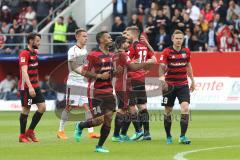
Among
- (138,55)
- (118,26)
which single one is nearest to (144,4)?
(118,26)

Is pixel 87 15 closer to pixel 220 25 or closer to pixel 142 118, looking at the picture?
pixel 220 25

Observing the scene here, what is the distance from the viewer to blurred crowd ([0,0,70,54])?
38.9 metres

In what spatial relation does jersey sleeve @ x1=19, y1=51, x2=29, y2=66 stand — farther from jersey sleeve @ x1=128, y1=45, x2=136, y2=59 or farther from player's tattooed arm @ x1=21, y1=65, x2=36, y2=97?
jersey sleeve @ x1=128, y1=45, x2=136, y2=59

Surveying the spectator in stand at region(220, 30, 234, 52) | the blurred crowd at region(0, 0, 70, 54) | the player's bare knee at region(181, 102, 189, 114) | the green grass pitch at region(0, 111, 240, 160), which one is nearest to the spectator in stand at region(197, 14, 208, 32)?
the spectator in stand at region(220, 30, 234, 52)

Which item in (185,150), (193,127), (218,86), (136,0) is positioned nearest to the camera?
(185,150)

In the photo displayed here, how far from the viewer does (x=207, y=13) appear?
35250 mm

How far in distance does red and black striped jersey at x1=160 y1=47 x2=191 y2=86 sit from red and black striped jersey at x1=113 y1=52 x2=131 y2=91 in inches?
33.9

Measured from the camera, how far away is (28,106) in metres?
18.0

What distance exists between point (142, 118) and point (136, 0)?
20.5 metres

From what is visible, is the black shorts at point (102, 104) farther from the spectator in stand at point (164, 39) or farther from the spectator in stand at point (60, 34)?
the spectator in stand at point (60, 34)

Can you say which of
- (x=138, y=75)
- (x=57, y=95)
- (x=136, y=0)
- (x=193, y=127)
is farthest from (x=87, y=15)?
(x=138, y=75)

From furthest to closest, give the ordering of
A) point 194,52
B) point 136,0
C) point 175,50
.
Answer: point 136,0, point 194,52, point 175,50

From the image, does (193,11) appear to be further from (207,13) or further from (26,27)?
(26,27)

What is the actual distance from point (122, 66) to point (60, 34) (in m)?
21.0
